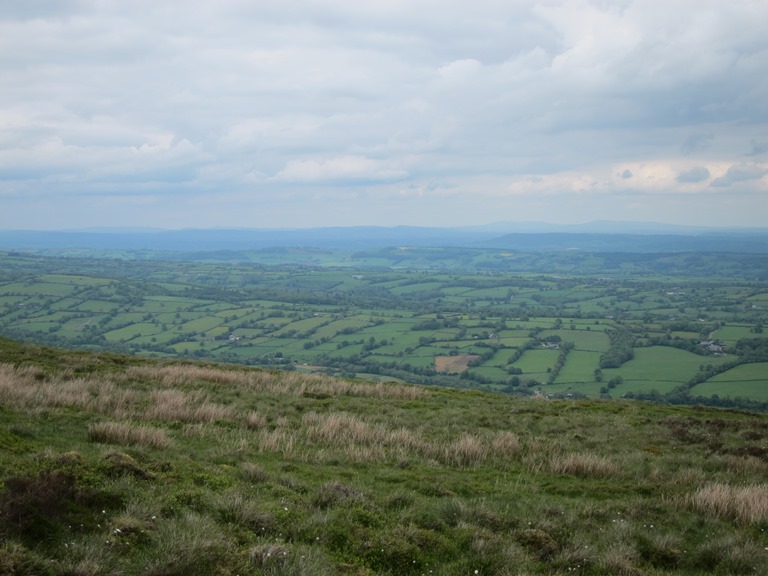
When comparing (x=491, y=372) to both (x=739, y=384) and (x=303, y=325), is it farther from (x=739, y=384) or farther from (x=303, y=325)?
(x=303, y=325)

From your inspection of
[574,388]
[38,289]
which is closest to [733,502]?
[574,388]

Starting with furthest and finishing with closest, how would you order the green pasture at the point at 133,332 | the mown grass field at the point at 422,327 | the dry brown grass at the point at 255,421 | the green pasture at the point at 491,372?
the green pasture at the point at 133,332 < the mown grass field at the point at 422,327 < the green pasture at the point at 491,372 < the dry brown grass at the point at 255,421

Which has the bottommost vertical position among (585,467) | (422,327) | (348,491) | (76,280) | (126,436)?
(422,327)

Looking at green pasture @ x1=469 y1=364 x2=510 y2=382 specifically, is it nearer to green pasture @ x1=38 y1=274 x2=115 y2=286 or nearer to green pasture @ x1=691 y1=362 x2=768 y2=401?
green pasture @ x1=691 y1=362 x2=768 y2=401

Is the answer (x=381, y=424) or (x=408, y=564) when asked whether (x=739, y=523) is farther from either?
(x=381, y=424)

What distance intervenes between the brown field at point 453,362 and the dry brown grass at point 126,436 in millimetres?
51266

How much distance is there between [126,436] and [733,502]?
11563mm

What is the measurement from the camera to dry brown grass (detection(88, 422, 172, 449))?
1166 centimetres

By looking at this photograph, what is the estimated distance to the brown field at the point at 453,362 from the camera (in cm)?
6282

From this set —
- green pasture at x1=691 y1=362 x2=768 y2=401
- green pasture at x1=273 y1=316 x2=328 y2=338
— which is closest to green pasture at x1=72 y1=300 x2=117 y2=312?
green pasture at x1=273 y1=316 x2=328 y2=338

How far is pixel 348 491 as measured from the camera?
31.1ft

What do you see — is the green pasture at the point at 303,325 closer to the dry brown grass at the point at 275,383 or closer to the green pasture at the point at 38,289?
the green pasture at the point at 38,289

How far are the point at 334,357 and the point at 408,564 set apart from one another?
6352 cm

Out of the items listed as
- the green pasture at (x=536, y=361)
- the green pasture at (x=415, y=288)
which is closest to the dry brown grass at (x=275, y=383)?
the green pasture at (x=536, y=361)
